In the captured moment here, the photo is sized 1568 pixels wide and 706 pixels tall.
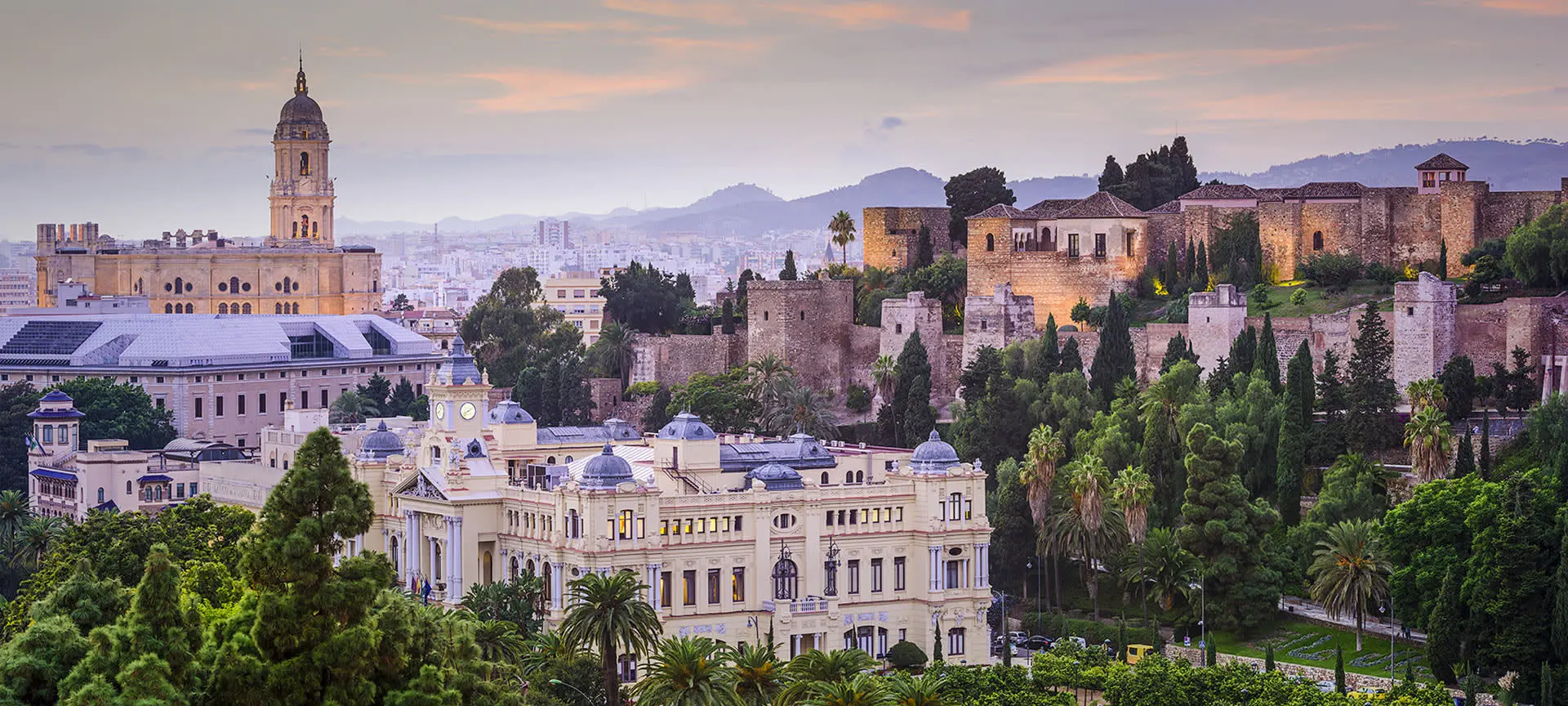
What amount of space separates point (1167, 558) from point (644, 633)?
18.3 meters

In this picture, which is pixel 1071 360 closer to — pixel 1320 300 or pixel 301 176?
pixel 1320 300

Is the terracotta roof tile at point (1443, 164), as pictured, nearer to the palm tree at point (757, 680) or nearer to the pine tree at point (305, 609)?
the palm tree at point (757, 680)

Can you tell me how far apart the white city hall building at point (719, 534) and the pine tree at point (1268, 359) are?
11485 mm

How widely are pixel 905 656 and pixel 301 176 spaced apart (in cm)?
10974

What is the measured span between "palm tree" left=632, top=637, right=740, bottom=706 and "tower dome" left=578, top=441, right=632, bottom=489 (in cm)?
1345

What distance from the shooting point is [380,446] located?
3078 inches

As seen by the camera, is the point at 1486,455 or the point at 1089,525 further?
the point at 1089,525

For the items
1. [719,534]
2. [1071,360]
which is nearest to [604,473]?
[719,534]

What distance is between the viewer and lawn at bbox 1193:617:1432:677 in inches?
2579

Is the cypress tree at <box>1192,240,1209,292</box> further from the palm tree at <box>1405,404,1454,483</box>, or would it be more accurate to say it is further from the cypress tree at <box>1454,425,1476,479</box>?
the cypress tree at <box>1454,425,1476,479</box>

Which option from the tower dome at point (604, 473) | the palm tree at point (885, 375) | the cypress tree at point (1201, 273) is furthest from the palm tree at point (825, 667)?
the palm tree at point (885, 375)

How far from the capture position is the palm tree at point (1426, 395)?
76.9m

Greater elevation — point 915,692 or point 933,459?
point 933,459

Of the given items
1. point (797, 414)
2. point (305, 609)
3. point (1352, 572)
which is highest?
point (797, 414)
